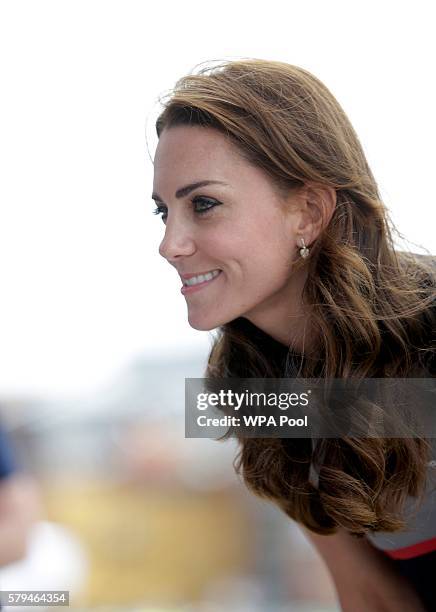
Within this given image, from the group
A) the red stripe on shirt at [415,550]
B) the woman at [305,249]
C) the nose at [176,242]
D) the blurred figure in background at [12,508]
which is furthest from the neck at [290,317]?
Answer: the blurred figure in background at [12,508]

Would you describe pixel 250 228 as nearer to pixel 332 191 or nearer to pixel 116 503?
pixel 332 191

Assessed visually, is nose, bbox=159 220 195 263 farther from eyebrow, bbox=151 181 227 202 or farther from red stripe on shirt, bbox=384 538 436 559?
red stripe on shirt, bbox=384 538 436 559

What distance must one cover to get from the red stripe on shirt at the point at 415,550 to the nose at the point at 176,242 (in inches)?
17.4

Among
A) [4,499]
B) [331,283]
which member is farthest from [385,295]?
[4,499]

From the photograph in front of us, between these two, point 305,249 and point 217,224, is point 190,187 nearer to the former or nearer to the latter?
point 217,224

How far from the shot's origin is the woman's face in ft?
2.62

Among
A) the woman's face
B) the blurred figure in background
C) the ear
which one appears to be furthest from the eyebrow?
the blurred figure in background

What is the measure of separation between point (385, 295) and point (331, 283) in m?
Result: 0.07

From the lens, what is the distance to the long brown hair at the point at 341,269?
796mm

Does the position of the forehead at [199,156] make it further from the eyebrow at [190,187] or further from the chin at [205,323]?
the chin at [205,323]

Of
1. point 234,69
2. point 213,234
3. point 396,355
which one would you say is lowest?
point 396,355

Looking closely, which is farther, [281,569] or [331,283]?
[281,569]

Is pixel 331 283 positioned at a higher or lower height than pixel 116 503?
higher

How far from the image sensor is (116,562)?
67.1 inches
